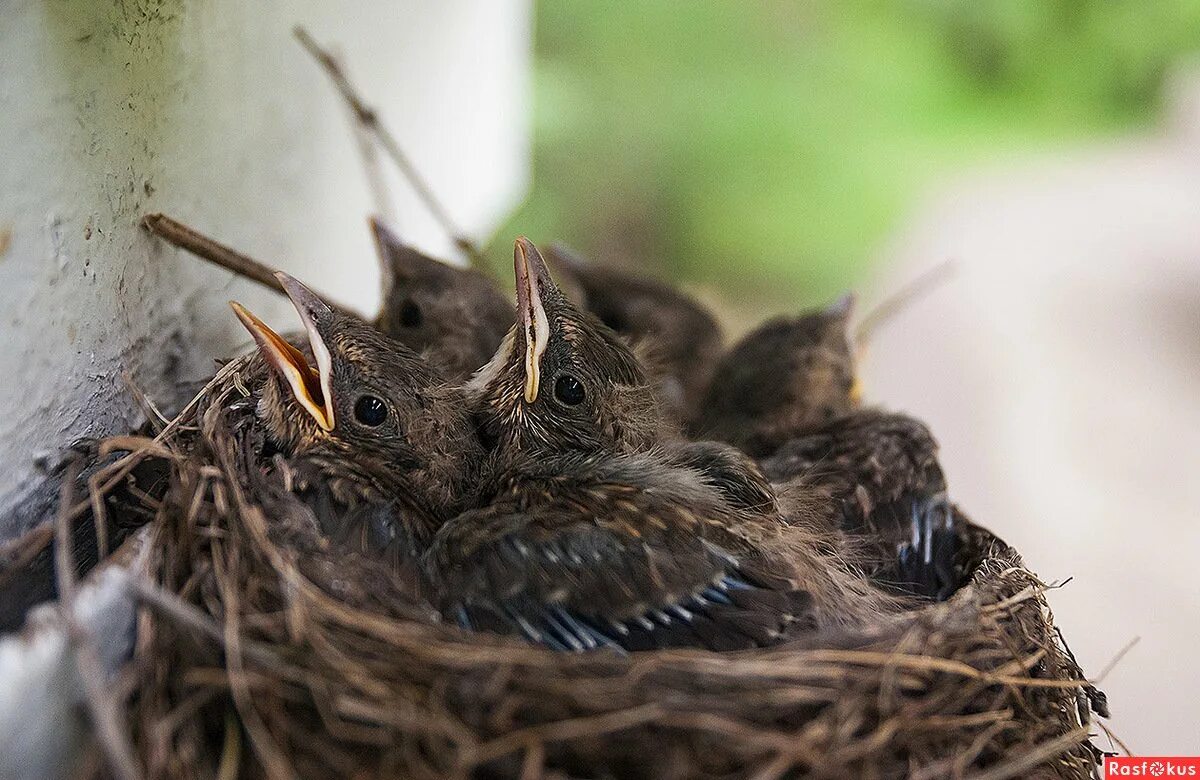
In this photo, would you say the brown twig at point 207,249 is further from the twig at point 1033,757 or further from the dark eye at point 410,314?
the twig at point 1033,757

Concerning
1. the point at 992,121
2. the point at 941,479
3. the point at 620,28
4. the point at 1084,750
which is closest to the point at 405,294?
the point at 941,479

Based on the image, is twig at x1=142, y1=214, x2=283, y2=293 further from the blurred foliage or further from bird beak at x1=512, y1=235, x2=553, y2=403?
the blurred foliage

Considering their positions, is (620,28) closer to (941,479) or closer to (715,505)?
(941,479)

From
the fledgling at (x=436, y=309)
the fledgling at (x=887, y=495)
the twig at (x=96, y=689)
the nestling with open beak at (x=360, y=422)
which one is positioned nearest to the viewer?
the twig at (x=96, y=689)

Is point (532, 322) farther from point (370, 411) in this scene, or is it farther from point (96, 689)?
point (96, 689)

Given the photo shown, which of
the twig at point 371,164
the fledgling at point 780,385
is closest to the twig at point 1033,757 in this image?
the fledgling at point 780,385
